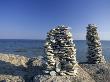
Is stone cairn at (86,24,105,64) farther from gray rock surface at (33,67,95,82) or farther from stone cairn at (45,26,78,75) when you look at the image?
stone cairn at (45,26,78,75)

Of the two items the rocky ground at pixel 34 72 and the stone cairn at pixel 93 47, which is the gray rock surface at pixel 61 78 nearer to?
the rocky ground at pixel 34 72

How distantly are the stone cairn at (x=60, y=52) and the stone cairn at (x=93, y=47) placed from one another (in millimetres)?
5676

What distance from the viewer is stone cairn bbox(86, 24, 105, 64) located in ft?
136

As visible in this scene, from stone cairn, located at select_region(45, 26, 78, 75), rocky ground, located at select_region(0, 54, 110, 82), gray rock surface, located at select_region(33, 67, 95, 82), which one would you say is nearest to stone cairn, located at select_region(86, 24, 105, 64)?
rocky ground, located at select_region(0, 54, 110, 82)

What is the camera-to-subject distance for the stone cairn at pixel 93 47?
136 feet

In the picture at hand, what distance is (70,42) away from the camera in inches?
1427

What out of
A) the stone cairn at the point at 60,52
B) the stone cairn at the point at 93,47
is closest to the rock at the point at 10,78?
the stone cairn at the point at 60,52

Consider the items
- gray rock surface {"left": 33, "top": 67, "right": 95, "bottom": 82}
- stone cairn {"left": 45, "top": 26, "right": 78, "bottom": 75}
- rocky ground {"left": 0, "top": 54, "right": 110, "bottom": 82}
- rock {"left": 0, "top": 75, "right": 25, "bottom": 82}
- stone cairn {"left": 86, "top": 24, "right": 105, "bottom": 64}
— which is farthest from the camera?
stone cairn {"left": 86, "top": 24, "right": 105, "bottom": 64}

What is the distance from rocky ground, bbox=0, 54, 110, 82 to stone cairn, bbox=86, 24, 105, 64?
115 cm

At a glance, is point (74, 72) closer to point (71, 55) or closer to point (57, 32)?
point (71, 55)

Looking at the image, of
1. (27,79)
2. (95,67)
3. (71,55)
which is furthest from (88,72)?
(27,79)

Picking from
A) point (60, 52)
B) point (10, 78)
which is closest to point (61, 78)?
point (60, 52)

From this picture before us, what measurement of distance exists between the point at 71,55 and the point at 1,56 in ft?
29.1

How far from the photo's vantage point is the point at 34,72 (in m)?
36.9
